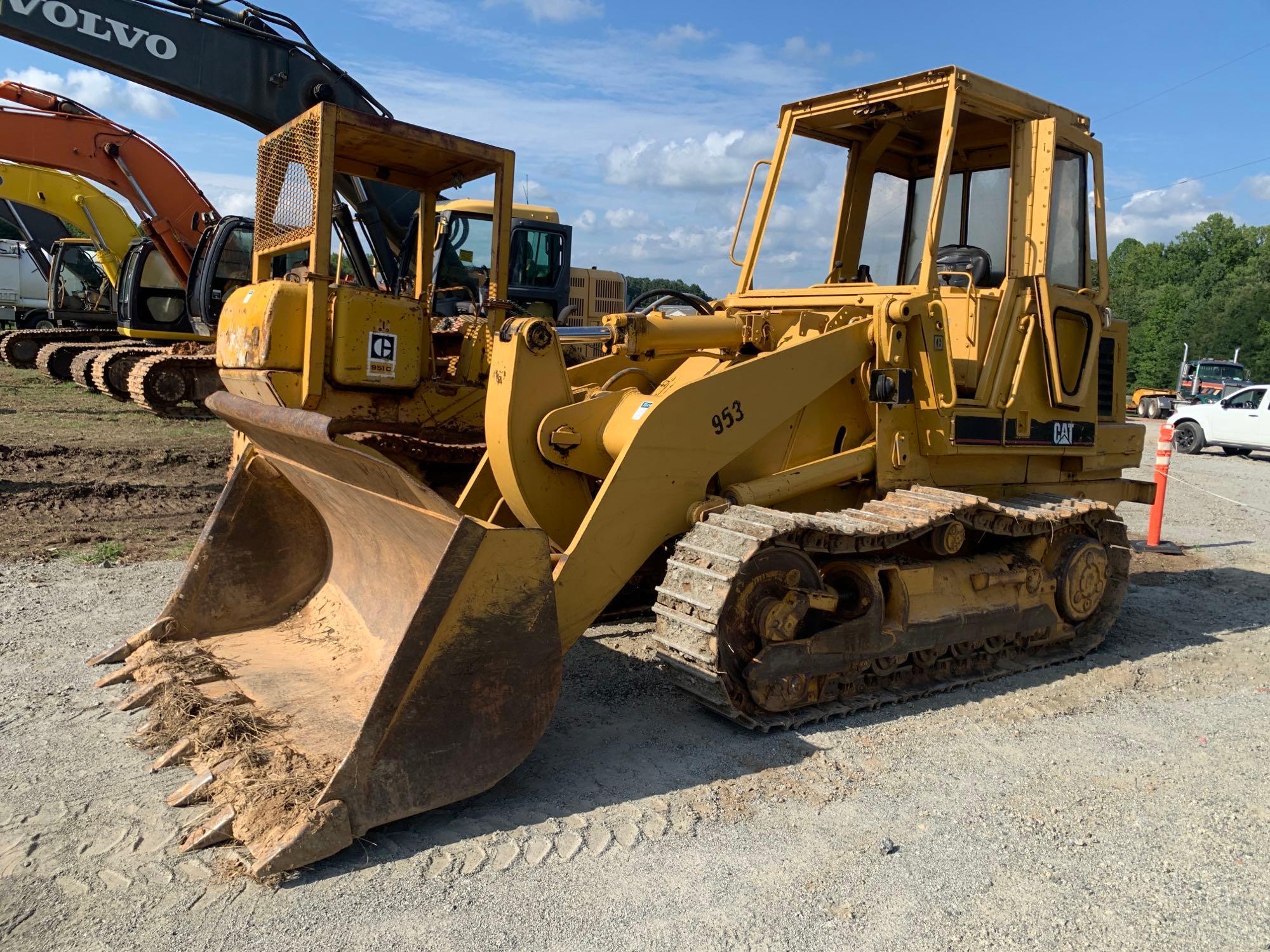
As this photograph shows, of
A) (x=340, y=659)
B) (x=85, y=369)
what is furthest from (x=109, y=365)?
(x=340, y=659)

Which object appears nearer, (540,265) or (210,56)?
(210,56)

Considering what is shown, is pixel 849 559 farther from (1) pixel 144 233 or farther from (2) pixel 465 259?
(1) pixel 144 233

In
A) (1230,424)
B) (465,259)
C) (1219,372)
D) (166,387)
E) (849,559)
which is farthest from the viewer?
(1219,372)

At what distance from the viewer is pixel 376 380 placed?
586 cm

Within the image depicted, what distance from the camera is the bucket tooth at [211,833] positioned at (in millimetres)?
3262

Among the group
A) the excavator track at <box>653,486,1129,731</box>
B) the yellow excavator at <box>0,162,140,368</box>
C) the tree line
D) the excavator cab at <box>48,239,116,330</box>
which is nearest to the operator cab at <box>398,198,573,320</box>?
the excavator track at <box>653,486,1129,731</box>

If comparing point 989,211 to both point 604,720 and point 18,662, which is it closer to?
point 604,720

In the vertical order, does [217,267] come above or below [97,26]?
below

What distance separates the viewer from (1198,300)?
49.0 meters

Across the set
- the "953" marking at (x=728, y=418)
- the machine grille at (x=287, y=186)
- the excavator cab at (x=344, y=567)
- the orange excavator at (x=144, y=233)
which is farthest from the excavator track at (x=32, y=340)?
the "953" marking at (x=728, y=418)

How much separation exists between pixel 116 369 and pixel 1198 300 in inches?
1954

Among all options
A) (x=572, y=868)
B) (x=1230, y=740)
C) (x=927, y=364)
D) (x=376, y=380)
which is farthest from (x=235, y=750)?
(x=1230, y=740)

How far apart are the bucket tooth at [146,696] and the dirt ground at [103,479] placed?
10.5 ft

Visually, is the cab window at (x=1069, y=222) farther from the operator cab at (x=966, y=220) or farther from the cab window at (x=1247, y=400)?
the cab window at (x=1247, y=400)
